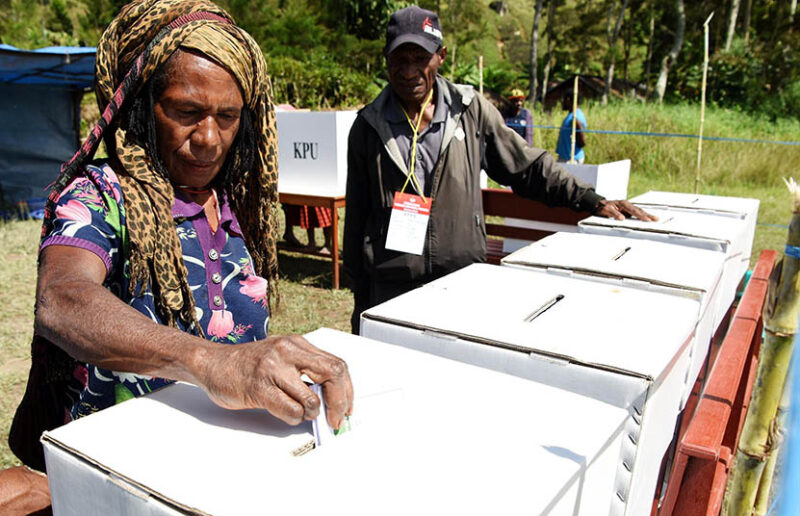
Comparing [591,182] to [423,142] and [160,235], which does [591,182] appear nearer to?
[423,142]

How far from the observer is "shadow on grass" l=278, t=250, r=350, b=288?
18.3ft

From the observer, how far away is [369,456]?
688mm

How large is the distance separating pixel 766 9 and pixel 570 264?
1353 inches

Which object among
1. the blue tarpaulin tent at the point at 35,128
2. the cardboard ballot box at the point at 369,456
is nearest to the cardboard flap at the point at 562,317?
the cardboard ballot box at the point at 369,456

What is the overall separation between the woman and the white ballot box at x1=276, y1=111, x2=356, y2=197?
12.0 ft

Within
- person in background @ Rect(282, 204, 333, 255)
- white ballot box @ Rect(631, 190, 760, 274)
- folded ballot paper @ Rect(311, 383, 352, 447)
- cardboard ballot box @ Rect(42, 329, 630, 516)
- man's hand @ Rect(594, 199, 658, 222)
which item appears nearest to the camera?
cardboard ballot box @ Rect(42, 329, 630, 516)

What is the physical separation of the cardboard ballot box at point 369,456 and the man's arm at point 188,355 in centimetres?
5

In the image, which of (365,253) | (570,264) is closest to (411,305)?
(570,264)

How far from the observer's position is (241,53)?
3.70 ft

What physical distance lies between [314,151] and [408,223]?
10.6 ft

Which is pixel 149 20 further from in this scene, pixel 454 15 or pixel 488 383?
pixel 454 15

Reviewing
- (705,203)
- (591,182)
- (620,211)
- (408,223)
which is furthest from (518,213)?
(408,223)

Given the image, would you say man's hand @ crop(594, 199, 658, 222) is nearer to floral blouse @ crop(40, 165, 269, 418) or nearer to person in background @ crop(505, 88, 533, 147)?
floral blouse @ crop(40, 165, 269, 418)

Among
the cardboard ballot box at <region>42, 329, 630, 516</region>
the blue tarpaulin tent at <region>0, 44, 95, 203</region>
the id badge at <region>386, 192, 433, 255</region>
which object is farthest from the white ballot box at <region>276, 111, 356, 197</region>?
the blue tarpaulin tent at <region>0, 44, 95, 203</region>
